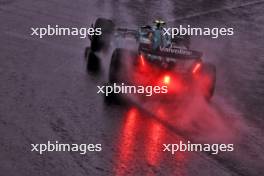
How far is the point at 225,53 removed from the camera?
16.0 meters

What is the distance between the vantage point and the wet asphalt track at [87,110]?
9.06m

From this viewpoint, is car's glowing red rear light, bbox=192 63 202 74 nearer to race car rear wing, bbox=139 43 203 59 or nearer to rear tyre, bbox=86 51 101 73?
race car rear wing, bbox=139 43 203 59

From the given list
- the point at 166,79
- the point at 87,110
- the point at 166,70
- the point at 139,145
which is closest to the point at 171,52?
the point at 166,70

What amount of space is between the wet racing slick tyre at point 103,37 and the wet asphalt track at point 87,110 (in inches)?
14.6

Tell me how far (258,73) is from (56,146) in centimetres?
660

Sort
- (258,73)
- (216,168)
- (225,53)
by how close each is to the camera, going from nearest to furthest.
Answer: (216,168) → (258,73) → (225,53)

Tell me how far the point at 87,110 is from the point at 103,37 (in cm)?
345

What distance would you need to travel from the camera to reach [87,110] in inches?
432

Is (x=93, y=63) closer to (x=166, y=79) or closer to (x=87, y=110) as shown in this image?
(x=166, y=79)

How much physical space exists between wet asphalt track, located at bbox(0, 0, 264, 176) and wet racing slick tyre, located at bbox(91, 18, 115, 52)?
1.21ft

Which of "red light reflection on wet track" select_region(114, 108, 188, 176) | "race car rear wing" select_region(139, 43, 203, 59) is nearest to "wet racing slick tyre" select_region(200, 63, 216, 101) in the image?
"race car rear wing" select_region(139, 43, 203, 59)

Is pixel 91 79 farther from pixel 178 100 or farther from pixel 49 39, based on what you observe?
pixel 49 39

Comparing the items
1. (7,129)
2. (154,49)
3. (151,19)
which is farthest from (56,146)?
(151,19)

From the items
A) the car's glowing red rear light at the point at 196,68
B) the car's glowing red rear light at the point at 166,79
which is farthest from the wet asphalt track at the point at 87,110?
the car's glowing red rear light at the point at 166,79
